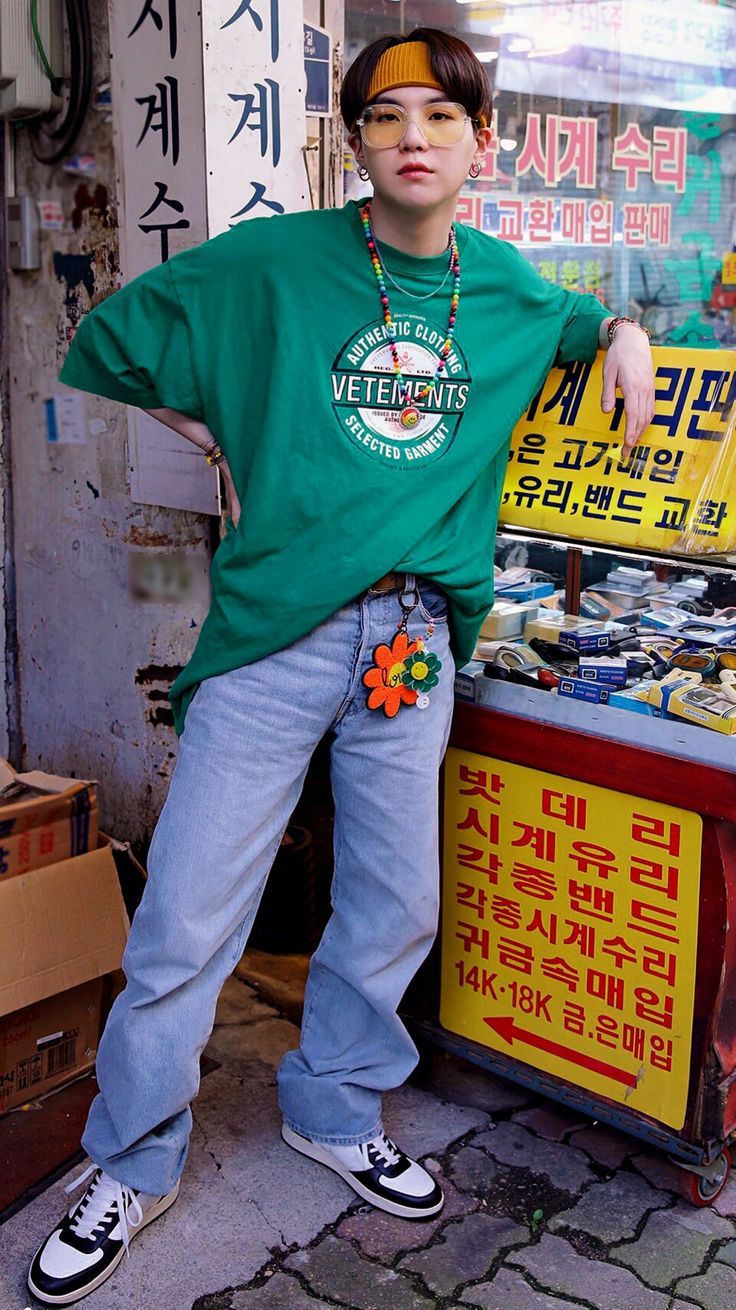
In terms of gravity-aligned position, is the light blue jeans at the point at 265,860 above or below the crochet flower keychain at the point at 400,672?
below

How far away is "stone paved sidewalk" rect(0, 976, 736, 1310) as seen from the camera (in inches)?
87.8

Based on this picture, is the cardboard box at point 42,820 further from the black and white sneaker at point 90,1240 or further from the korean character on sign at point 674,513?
the korean character on sign at point 674,513

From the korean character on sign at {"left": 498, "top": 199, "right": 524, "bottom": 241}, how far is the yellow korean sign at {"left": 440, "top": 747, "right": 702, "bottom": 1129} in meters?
3.05

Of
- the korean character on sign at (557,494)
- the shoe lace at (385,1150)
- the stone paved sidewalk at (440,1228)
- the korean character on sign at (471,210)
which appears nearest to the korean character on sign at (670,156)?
the korean character on sign at (471,210)

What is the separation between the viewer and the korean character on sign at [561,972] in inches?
99.3

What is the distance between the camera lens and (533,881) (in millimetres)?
2543

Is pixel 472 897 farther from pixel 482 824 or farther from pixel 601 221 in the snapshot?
pixel 601 221

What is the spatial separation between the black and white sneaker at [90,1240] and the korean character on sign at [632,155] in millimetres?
4555

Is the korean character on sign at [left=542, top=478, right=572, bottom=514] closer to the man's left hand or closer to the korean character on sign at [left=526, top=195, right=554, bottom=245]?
the man's left hand

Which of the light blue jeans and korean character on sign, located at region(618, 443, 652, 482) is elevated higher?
korean character on sign, located at region(618, 443, 652, 482)

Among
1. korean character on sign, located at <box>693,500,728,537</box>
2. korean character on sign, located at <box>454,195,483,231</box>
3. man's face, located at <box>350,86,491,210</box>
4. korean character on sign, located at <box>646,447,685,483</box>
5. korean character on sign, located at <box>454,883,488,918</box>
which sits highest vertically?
korean character on sign, located at <box>454,195,483,231</box>

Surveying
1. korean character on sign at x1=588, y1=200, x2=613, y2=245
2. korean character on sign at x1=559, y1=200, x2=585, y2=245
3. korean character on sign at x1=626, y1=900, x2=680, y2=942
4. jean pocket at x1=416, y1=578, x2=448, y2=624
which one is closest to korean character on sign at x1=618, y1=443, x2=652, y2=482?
jean pocket at x1=416, y1=578, x2=448, y2=624

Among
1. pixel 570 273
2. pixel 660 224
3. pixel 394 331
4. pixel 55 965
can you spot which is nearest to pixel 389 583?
pixel 394 331

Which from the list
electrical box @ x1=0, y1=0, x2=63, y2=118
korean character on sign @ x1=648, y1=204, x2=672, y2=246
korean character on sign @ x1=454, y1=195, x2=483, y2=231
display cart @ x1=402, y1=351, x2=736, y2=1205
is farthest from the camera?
korean character on sign @ x1=648, y1=204, x2=672, y2=246
